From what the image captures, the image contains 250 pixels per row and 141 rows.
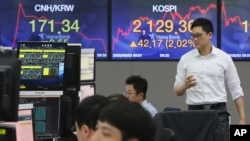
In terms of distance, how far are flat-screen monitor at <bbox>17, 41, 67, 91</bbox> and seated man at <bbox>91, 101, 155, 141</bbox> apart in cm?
229

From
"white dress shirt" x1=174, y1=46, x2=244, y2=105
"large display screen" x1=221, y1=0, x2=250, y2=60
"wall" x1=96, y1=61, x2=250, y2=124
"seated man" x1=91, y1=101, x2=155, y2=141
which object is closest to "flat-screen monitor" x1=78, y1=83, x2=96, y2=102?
"white dress shirt" x1=174, y1=46, x2=244, y2=105

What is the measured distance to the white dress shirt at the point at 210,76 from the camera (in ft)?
16.0

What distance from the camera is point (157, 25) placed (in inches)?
277

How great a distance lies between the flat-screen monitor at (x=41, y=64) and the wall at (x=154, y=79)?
3.09 m

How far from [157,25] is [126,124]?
5.32m

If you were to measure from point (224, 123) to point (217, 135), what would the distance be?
61 cm

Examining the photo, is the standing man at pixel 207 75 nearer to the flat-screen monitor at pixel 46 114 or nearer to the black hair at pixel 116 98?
the flat-screen monitor at pixel 46 114

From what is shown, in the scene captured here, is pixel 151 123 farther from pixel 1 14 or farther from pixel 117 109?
pixel 1 14

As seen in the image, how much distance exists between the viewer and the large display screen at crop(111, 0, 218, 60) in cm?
702

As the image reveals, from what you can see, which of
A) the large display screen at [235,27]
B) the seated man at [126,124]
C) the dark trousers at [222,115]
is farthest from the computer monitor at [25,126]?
the large display screen at [235,27]

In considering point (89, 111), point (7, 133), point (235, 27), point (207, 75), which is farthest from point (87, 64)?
point (235, 27)

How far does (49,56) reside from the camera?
4125 mm

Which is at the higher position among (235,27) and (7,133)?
(235,27)

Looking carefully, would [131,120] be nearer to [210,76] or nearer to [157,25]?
[210,76]
